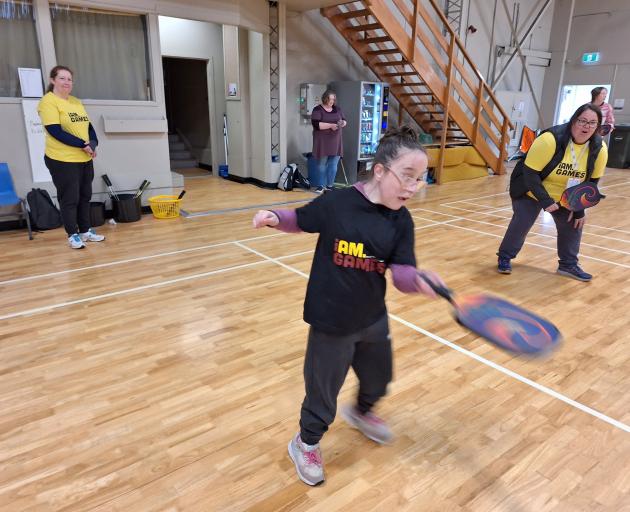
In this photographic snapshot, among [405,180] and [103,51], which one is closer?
[405,180]

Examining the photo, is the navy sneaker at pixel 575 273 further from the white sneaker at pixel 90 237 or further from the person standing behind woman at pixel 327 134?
the white sneaker at pixel 90 237

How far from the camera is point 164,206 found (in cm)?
620

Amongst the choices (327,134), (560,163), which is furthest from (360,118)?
(560,163)

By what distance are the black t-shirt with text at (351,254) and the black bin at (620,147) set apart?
1312 cm

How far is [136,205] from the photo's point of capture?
19.8ft

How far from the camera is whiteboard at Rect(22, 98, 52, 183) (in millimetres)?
5379

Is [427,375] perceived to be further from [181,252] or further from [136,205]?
[136,205]

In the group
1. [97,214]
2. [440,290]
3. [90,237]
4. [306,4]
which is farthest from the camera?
[306,4]

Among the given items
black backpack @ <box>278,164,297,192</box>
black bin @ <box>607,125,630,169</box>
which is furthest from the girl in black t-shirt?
black bin @ <box>607,125,630,169</box>

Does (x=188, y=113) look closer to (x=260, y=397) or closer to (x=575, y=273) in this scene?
(x=575, y=273)

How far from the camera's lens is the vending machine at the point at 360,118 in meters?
8.68

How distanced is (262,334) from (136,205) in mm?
3718

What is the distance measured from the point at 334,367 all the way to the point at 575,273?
3428mm

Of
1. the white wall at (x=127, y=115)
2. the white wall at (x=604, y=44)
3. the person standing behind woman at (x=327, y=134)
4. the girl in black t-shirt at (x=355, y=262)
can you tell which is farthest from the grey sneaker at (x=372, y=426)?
the white wall at (x=604, y=44)
